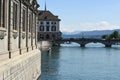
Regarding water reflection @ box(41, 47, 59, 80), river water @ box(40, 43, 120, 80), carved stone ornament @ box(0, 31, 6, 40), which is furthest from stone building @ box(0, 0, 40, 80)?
river water @ box(40, 43, 120, 80)

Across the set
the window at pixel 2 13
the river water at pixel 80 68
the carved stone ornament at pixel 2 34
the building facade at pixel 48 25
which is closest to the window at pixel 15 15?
the window at pixel 2 13

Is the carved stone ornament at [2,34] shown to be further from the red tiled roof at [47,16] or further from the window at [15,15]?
the red tiled roof at [47,16]

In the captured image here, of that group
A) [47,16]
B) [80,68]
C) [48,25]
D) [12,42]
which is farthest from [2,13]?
[48,25]

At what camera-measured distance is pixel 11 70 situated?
20.8m

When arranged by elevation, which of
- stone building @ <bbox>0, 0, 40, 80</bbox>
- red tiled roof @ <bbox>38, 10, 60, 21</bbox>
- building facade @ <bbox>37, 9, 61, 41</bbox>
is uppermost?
red tiled roof @ <bbox>38, 10, 60, 21</bbox>

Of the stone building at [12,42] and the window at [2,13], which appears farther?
the window at [2,13]

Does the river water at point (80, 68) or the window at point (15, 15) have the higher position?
the window at point (15, 15)

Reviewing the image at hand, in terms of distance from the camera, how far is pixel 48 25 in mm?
185750

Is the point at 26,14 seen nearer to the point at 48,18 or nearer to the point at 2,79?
the point at 2,79

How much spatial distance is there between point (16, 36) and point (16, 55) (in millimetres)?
1296

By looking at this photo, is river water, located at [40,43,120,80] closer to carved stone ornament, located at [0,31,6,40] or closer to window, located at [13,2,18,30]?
window, located at [13,2,18,30]

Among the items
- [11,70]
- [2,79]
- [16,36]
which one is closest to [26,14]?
[16,36]

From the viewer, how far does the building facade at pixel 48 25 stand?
184375 millimetres

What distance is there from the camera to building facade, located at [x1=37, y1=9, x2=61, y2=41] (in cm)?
18438
